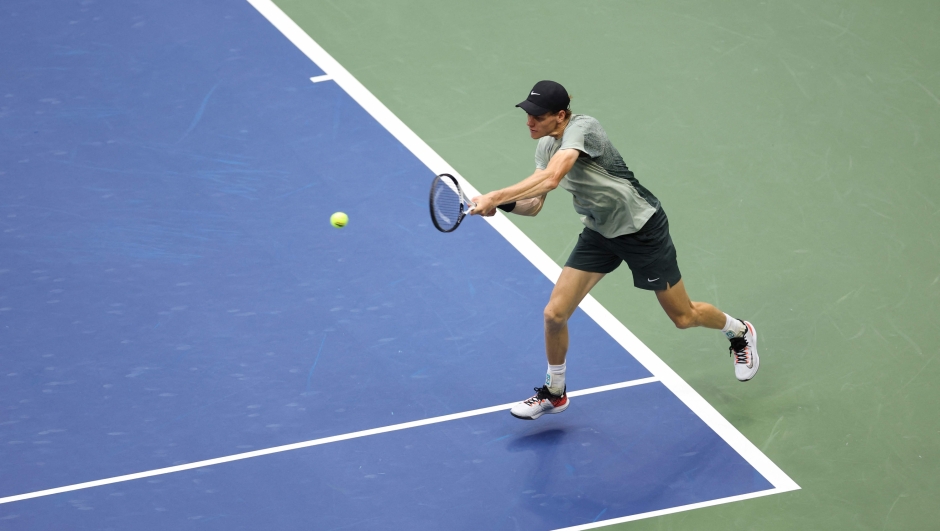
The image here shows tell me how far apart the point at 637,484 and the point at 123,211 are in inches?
183

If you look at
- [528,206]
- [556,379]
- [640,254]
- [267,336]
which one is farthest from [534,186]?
[267,336]

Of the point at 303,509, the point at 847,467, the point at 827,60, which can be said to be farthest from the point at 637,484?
the point at 827,60

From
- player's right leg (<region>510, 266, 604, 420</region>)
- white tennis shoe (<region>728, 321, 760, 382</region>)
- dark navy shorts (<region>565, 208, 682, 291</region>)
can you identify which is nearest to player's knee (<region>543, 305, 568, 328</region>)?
player's right leg (<region>510, 266, 604, 420</region>)

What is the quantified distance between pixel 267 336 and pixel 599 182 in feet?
8.89

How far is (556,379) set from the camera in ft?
24.6

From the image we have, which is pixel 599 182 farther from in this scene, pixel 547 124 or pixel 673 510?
pixel 673 510

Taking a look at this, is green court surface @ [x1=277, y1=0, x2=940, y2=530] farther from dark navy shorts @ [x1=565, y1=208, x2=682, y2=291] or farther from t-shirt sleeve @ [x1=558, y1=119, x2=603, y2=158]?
t-shirt sleeve @ [x1=558, y1=119, x2=603, y2=158]

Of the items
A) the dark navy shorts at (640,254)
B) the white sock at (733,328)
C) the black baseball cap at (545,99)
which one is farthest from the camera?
the white sock at (733,328)

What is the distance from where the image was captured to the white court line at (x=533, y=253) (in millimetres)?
7395

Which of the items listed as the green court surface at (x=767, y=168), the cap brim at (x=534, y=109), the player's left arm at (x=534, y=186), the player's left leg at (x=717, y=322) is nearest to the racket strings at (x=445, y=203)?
the player's left arm at (x=534, y=186)

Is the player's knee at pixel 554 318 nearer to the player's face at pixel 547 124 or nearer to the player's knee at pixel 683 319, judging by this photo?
the player's knee at pixel 683 319

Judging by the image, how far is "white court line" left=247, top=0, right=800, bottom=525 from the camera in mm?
7395

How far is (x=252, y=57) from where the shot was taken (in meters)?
11.0

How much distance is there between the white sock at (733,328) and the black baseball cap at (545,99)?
203 cm
